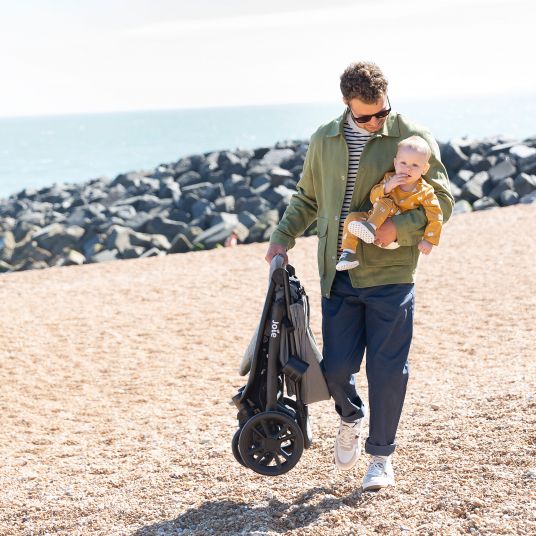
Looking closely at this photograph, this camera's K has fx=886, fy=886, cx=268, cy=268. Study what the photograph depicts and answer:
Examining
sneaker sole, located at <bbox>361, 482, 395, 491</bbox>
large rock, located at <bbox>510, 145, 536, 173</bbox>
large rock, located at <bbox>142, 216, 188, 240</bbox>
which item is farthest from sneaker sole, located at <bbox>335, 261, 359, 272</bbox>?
large rock, located at <bbox>510, 145, 536, 173</bbox>

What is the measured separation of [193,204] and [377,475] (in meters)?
14.9

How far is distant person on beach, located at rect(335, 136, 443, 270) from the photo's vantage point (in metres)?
3.70

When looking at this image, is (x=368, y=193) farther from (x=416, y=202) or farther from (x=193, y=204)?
(x=193, y=204)

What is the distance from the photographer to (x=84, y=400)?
6785mm

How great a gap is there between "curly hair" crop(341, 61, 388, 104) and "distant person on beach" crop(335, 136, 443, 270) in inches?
9.3

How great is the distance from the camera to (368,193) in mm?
3936

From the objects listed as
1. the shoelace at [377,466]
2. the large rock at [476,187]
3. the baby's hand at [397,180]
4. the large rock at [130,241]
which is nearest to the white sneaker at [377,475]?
the shoelace at [377,466]

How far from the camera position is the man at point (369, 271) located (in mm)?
3832

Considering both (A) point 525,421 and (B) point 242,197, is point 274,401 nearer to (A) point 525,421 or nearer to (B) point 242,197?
(A) point 525,421

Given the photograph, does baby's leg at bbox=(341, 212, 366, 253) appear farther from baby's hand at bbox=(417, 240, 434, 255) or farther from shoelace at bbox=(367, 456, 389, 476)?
shoelace at bbox=(367, 456, 389, 476)

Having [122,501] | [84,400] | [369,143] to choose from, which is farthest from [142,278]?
[369,143]

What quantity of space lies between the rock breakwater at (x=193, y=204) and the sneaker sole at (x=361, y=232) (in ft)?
31.7

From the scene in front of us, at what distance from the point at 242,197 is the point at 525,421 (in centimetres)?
1435

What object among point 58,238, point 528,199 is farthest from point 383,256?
point 58,238
